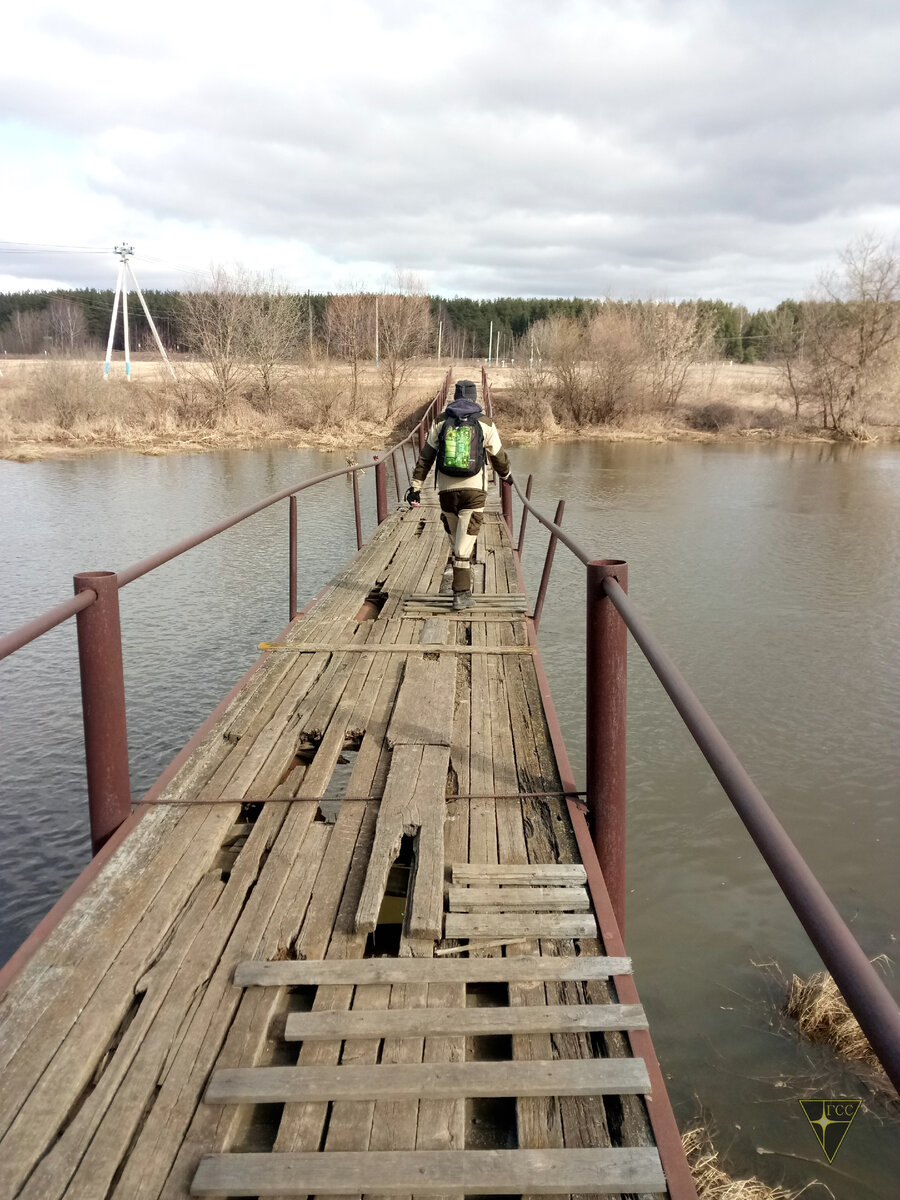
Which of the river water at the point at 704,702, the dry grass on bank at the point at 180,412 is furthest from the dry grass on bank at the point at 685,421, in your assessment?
the river water at the point at 704,702

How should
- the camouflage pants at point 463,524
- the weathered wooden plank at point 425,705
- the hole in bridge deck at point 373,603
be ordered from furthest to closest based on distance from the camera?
the hole in bridge deck at point 373,603 < the camouflage pants at point 463,524 < the weathered wooden plank at point 425,705

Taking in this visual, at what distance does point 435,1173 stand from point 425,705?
2656mm

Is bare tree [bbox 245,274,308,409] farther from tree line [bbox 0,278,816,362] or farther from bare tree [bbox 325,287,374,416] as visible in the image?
tree line [bbox 0,278,816,362]

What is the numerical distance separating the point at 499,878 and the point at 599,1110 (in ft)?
3.12

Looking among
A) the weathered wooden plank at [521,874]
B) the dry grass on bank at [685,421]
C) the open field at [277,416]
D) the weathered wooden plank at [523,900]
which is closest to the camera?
the weathered wooden plank at [523,900]

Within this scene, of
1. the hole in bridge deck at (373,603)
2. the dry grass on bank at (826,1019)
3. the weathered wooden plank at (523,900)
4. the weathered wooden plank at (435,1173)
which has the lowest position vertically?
the dry grass on bank at (826,1019)

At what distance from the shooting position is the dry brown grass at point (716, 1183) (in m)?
3.28

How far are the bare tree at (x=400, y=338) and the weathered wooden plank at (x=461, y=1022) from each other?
33754 millimetres

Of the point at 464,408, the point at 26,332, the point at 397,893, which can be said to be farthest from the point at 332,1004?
the point at 26,332

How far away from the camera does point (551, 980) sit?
7.83ft

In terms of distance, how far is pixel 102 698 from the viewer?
2945 millimetres

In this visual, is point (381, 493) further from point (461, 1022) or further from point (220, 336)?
point (220, 336)

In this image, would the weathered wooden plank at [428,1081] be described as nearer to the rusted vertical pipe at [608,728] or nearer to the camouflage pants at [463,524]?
the rusted vertical pipe at [608,728]

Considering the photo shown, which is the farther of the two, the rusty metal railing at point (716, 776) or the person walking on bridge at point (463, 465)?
the person walking on bridge at point (463, 465)
